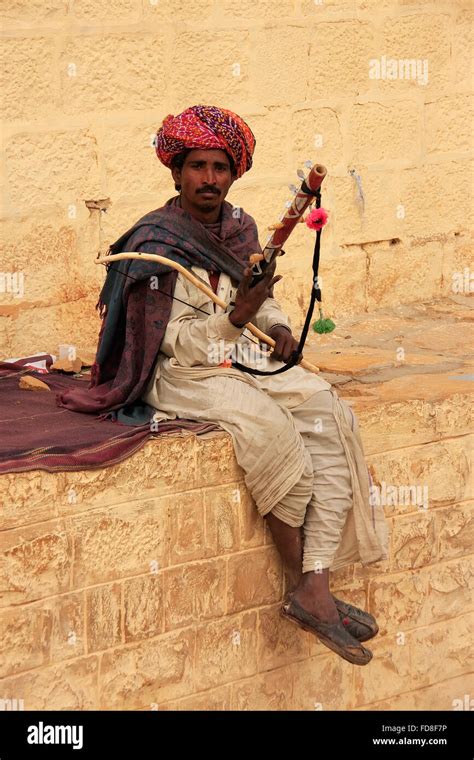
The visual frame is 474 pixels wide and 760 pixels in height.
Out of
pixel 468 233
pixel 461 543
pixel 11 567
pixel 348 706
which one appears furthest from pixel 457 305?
pixel 11 567

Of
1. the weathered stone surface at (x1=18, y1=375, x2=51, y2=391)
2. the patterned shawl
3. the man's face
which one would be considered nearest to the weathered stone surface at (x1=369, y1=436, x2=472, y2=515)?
the patterned shawl

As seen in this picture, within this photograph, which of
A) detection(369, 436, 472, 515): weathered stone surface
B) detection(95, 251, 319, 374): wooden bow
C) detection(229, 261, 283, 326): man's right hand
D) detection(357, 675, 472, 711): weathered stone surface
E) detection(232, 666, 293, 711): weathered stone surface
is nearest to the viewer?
detection(229, 261, 283, 326): man's right hand

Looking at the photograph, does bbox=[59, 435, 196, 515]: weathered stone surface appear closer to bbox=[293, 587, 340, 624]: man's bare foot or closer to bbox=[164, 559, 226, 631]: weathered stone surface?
bbox=[164, 559, 226, 631]: weathered stone surface

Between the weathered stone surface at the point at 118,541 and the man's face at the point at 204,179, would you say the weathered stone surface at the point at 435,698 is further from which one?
the man's face at the point at 204,179

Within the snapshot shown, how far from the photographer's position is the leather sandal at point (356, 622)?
5.68 meters

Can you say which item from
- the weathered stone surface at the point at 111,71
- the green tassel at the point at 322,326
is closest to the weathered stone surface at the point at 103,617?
the green tassel at the point at 322,326

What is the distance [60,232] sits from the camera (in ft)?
22.7

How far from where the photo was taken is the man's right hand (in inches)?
205

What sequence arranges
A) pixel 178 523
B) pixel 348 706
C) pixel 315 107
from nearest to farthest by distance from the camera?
pixel 178 523
pixel 348 706
pixel 315 107

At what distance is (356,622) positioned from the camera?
18.7ft

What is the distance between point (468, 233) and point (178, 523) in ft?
11.8

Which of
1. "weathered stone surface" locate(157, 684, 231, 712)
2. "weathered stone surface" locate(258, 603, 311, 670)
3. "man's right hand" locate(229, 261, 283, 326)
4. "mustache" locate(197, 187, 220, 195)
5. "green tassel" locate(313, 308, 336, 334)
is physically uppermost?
"mustache" locate(197, 187, 220, 195)

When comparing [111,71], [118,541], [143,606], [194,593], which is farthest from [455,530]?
[111,71]

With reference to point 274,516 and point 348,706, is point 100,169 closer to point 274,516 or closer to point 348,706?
point 274,516
